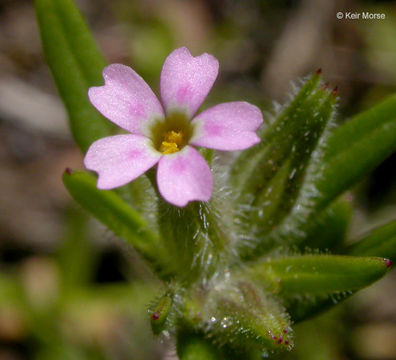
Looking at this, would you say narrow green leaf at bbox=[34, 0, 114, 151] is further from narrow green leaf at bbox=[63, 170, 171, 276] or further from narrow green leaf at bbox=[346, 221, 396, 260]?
narrow green leaf at bbox=[346, 221, 396, 260]

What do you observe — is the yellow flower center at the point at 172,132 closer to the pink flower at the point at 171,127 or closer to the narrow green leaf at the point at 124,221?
the pink flower at the point at 171,127

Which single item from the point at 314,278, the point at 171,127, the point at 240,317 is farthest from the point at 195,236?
the point at 314,278

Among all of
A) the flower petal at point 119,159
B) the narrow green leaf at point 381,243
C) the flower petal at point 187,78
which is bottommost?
the narrow green leaf at point 381,243

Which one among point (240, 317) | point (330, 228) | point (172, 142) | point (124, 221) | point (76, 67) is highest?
point (76, 67)

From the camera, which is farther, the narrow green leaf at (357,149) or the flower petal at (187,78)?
the narrow green leaf at (357,149)

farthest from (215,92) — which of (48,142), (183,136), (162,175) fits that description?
(162,175)

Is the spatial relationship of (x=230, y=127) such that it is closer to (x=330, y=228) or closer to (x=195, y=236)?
(x=195, y=236)

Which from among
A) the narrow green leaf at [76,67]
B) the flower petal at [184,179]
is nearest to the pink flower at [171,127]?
the flower petal at [184,179]
